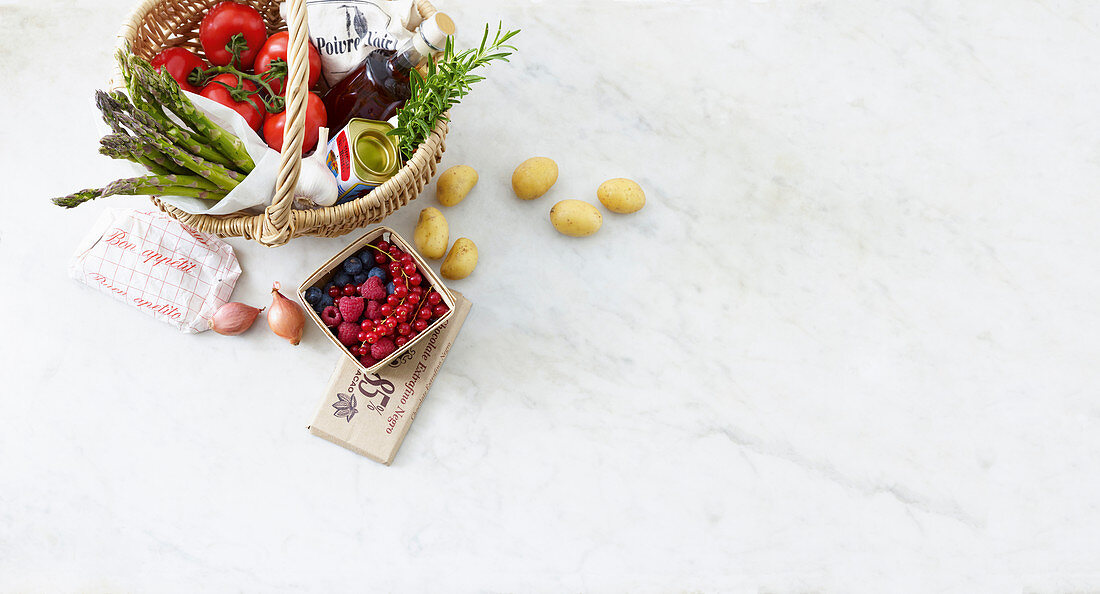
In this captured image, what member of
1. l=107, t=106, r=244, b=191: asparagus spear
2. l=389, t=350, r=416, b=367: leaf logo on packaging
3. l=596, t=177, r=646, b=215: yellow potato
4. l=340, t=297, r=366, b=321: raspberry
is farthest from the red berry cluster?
l=596, t=177, r=646, b=215: yellow potato

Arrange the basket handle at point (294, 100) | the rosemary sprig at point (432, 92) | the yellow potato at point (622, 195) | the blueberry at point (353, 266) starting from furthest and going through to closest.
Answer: the yellow potato at point (622, 195), the blueberry at point (353, 266), the rosemary sprig at point (432, 92), the basket handle at point (294, 100)

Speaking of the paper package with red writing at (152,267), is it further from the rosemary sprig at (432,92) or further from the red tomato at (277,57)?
the rosemary sprig at (432,92)

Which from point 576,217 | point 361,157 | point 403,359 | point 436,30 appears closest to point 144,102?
point 361,157

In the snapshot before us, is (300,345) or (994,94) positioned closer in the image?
(300,345)

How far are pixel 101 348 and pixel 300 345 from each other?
1.04ft

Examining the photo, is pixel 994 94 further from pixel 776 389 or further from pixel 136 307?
pixel 136 307

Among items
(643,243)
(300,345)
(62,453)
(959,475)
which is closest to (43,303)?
(62,453)

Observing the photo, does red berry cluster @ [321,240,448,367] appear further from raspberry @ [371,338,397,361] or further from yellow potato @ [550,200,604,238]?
yellow potato @ [550,200,604,238]

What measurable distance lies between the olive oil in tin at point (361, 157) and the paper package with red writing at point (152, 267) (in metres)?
0.30

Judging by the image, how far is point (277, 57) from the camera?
0.98 metres

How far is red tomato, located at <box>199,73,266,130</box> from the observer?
37.2 inches

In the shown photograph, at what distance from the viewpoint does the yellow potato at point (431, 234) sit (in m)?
1.05

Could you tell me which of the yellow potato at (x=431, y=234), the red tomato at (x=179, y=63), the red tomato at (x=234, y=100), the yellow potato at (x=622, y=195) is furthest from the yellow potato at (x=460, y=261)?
the red tomato at (x=179, y=63)

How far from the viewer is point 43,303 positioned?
108 cm
